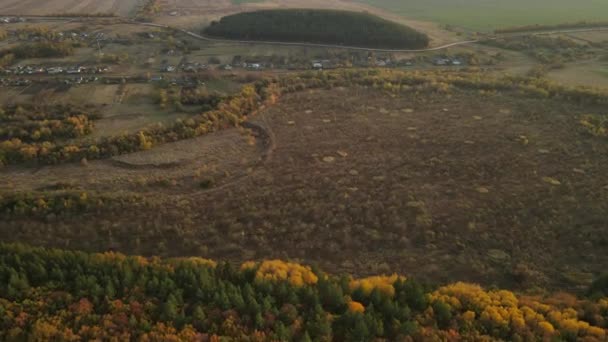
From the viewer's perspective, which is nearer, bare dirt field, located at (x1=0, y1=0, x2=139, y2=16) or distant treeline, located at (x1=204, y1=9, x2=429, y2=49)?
distant treeline, located at (x1=204, y1=9, x2=429, y2=49)

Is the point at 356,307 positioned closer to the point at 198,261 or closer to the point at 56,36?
the point at 198,261

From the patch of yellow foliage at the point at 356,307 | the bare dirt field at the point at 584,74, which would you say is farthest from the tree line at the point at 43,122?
the bare dirt field at the point at 584,74

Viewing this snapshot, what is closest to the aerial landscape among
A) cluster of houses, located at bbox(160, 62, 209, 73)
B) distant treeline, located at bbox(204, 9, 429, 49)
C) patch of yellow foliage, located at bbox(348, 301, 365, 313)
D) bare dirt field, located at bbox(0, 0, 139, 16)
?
patch of yellow foliage, located at bbox(348, 301, 365, 313)

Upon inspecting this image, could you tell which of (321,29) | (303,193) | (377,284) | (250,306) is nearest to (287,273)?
(250,306)

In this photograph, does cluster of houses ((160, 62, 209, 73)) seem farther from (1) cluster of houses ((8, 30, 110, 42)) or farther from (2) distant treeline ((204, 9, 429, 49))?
(1) cluster of houses ((8, 30, 110, 42))

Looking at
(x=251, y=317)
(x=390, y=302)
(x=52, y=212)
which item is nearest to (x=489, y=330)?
(x=390, y=302)
